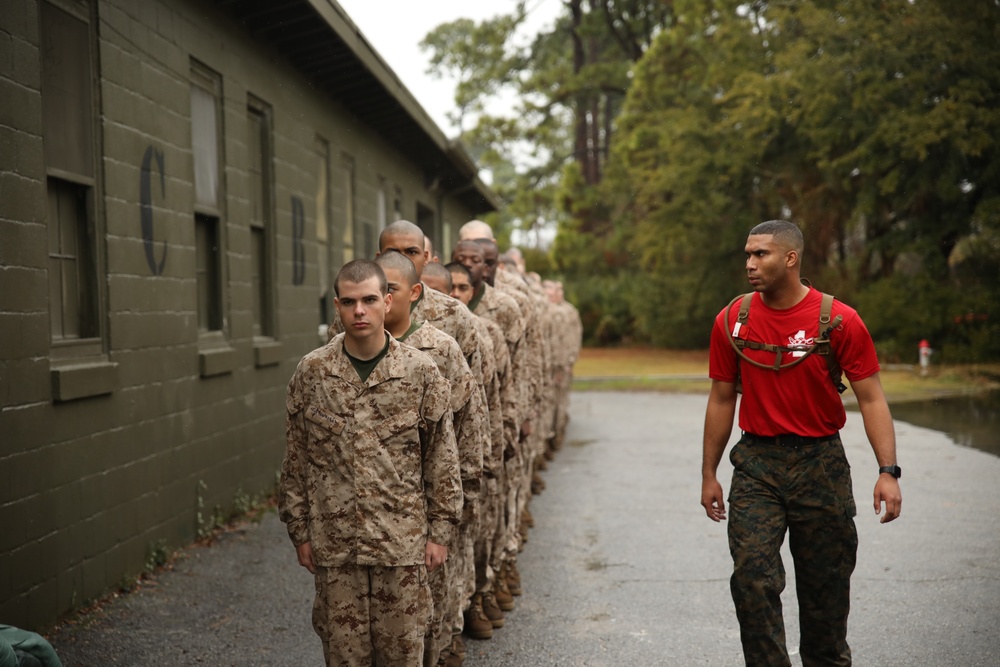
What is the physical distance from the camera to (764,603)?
461 cm

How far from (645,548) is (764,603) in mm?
3664

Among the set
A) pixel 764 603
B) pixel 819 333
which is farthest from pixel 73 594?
pixel 819 333

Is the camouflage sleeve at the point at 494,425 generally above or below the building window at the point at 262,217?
below

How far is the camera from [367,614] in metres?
4.36

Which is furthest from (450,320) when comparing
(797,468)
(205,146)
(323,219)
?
(323,219)

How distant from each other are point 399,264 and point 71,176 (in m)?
2.64

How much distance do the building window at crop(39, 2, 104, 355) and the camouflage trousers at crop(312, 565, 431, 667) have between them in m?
2.97

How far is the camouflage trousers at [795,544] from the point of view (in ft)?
15.2

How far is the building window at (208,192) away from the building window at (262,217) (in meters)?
1.17

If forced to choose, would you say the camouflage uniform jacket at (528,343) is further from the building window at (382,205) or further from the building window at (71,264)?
the building window at (382,205)

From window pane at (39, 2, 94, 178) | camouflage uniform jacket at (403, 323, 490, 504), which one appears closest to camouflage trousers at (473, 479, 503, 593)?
camouflage uniform jacket at (403, 323, 490, 504)

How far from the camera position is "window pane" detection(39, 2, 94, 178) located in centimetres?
643

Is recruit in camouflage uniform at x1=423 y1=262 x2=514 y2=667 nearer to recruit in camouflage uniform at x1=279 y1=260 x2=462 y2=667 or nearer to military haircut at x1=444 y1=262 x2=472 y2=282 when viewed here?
military haircut at x1=444 y1=262 x2=472 y2=282

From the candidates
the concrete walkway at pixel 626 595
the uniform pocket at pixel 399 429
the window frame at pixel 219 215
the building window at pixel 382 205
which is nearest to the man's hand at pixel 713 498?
the concrete walkway at pixel 626 595
